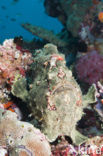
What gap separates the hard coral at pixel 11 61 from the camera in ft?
15.4

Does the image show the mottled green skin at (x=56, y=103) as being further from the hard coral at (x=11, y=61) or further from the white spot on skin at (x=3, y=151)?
the hard coral at (x=11, y=61)

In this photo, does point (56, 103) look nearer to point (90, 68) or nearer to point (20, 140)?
point (20, 140)

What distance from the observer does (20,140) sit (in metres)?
2.54

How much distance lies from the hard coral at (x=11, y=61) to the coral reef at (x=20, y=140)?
6.80 ft

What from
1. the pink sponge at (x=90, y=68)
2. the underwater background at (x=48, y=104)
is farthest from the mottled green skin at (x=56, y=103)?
the pink sponge at (x=90, y=68)

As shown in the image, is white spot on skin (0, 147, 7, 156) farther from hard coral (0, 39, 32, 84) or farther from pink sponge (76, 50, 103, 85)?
pink sponge (76, 50, 103, 85)

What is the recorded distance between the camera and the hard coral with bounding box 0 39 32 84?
4695 mm

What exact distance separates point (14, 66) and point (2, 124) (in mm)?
2604

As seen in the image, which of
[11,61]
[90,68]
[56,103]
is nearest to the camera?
[56,103]

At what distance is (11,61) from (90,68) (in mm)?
2821

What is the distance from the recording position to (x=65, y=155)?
3066mm

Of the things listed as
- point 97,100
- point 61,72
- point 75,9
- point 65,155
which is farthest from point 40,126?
point 75,9

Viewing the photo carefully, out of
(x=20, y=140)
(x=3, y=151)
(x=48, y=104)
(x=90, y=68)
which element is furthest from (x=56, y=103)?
(x=90, y=68)

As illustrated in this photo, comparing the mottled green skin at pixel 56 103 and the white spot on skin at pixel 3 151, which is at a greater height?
the mottled green skin at pixel 56 103
